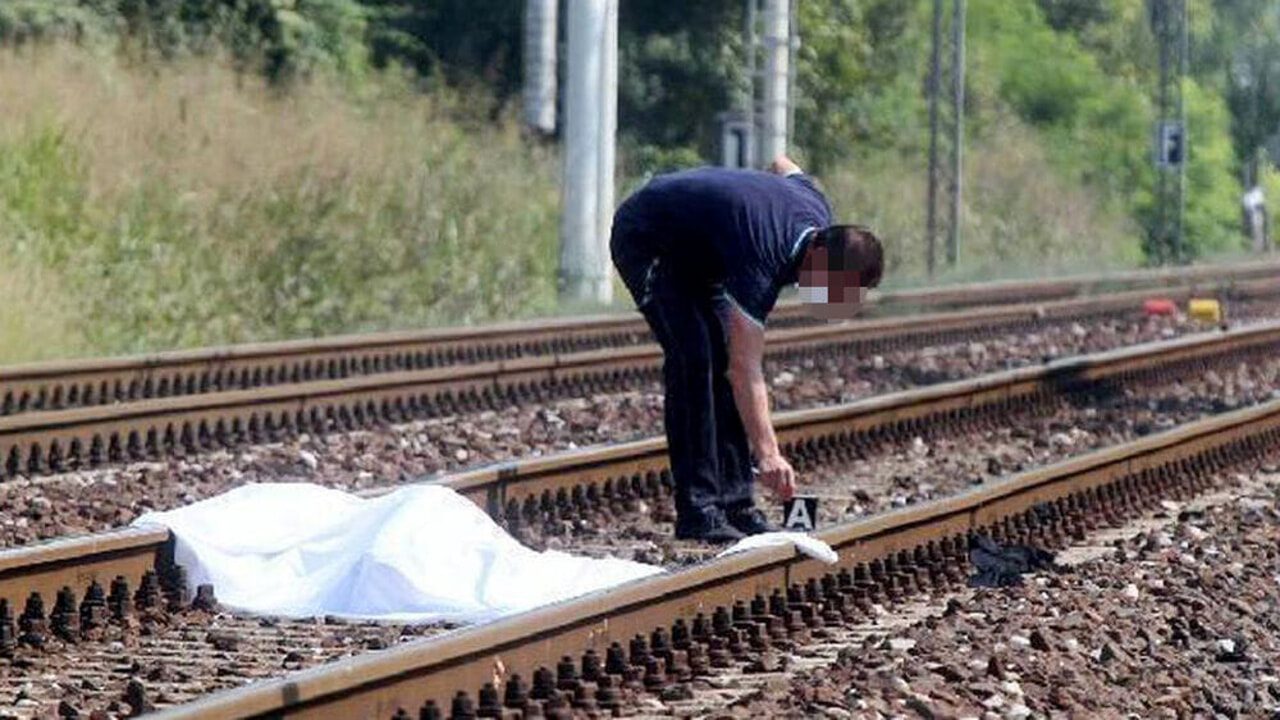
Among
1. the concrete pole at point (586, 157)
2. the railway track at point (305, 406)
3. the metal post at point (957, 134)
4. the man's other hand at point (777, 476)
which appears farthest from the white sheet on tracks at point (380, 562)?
the metal post at point (957, 134)

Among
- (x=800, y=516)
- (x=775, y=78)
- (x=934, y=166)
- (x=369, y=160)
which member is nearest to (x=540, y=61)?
(x=369, y=160)

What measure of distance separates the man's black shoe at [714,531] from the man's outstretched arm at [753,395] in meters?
0.74

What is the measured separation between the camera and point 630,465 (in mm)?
12797

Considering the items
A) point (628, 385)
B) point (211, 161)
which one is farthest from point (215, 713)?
point (211, 161)

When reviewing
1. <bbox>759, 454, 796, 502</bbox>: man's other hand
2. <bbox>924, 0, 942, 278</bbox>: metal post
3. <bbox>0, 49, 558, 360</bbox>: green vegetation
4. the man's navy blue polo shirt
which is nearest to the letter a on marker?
<bbox>759, 454, 796, 502</bbox>: man's other hand

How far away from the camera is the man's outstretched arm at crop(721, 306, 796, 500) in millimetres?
9914

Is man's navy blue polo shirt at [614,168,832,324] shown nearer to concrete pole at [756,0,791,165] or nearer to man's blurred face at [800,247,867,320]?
man's blurred face at [800,247,867,320]

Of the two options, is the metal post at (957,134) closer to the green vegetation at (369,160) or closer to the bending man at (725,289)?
the green vegetation at (369,160)

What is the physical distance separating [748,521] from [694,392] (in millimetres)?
562

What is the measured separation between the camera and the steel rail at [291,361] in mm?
15781

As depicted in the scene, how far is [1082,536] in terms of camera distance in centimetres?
1205

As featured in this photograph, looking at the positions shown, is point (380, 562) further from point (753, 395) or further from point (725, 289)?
point (725, 289)

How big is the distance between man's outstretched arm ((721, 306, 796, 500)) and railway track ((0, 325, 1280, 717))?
1.40 feet

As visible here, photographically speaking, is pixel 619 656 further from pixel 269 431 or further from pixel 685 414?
pixel 269 431
